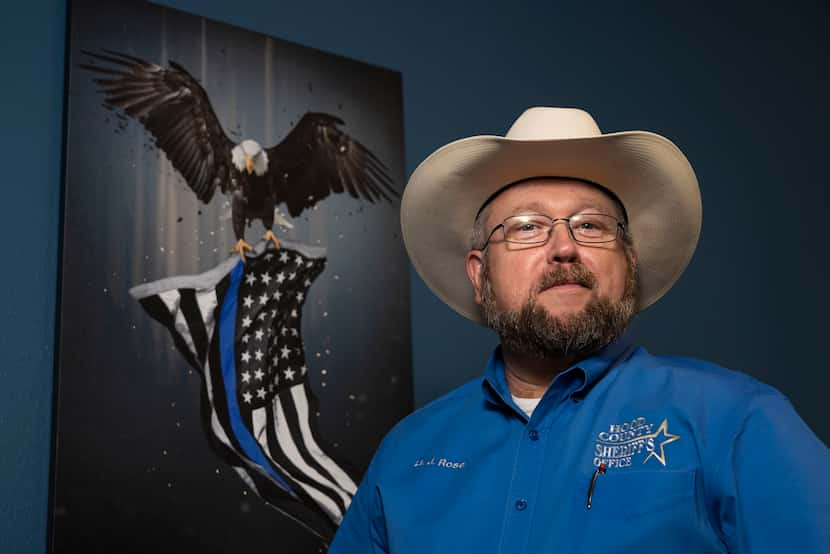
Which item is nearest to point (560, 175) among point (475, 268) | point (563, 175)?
point (563, 175)

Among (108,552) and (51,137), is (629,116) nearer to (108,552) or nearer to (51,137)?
(51,137)

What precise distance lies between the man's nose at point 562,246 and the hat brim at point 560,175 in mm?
140

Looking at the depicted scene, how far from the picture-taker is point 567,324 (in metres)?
1.34

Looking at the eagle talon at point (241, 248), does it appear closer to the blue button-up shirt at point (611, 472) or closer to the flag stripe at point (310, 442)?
the flag stripe at point (310, 442)

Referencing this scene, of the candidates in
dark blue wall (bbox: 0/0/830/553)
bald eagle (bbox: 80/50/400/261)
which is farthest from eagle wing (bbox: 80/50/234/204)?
dark blue wall (bbox: 0/0/830/553)

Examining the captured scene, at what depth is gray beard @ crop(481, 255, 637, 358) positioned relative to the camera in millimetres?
1330

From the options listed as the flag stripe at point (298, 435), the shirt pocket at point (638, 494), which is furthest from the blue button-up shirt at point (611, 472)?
the flag stripe at point (298, 435)

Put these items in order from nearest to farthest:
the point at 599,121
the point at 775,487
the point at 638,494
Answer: the point at 775,487, the point at 638,494, the point at 599,121

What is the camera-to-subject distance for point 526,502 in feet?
3.86

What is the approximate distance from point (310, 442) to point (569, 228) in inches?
28.2

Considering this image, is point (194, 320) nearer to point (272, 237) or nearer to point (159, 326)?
point (159, 326)

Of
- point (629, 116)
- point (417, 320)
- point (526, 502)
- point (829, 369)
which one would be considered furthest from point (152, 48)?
point (829, 369)

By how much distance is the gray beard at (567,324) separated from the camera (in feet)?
4.36

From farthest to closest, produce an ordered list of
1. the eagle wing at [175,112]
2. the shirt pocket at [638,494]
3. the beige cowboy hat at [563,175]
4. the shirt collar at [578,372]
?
the eagle wing at [175,112] → the beige cowboy hat at [563,175] → the shirt collar at [578,372] → the shirt pocket at [638,494]
